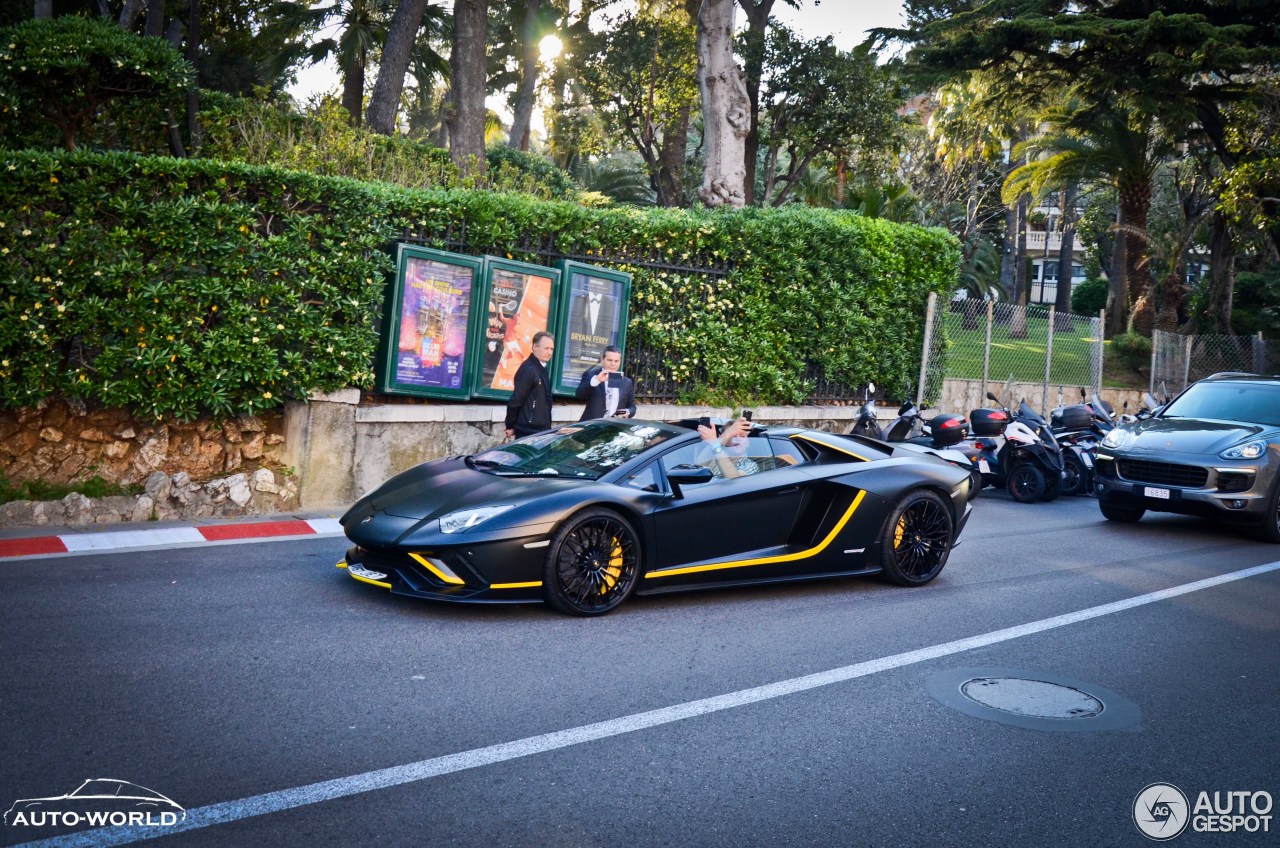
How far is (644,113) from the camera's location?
30.7 meters

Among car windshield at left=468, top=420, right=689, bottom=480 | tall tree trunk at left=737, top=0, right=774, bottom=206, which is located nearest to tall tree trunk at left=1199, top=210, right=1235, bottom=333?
tall tree trunk at left=737, top=0, right=774, bottom=206

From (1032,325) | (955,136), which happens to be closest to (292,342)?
(1032,325)

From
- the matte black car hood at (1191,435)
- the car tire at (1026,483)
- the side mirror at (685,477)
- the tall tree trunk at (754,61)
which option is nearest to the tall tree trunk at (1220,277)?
the tall tree trunk at (754,61)

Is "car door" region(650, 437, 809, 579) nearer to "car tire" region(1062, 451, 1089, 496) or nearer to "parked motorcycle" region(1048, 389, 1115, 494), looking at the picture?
"parked motorcycle" region(1048, 389, 1115, 494)

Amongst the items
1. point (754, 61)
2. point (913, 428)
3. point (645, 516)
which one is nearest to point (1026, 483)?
point (913, 428)

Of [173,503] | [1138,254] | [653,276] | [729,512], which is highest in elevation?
[1138,254]

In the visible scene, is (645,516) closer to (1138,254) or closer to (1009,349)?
(1009,349)

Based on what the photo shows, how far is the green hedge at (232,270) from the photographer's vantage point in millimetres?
8695

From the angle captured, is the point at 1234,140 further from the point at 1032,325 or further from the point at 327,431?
the point at 327,431

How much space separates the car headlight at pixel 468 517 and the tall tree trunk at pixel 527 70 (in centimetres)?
2617

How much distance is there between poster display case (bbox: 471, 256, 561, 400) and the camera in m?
11.5

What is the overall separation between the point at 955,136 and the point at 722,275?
25.8 meters

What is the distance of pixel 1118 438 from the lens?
483 inches

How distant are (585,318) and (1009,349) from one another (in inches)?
380
